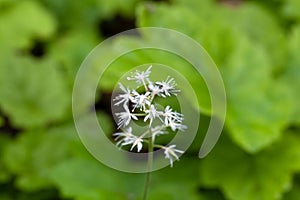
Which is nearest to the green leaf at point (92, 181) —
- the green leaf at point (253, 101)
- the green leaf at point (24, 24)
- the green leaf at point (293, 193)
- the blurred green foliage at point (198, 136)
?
the blurred green foliage at point (198, 136)

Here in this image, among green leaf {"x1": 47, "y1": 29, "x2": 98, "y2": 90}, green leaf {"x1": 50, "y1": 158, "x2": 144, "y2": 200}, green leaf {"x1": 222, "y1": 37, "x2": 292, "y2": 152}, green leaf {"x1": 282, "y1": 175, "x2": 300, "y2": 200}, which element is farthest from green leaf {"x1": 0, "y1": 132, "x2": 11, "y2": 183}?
green leaf {"x1": 282, "y1": 175, "x2": 300, "y2": 200}

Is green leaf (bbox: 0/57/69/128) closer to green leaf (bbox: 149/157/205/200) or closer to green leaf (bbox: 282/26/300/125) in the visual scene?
green leaf (bbox: 149/157/205/200)

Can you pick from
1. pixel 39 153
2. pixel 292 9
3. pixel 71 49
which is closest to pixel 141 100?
pixel 39 153

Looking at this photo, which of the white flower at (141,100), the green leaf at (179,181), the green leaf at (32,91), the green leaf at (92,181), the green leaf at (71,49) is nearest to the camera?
the white flower at (141,100)

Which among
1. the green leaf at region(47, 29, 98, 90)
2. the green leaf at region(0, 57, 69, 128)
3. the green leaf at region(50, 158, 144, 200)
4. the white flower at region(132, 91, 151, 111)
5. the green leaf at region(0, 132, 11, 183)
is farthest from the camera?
the green leaf at region(47, 29, 98, 90)

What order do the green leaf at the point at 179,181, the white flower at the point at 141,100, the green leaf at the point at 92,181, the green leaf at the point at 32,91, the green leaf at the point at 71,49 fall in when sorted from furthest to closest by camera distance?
the green leaf at the point at 71,49
the green leaf at the point at 32,91
the green leaf at the point at 179,181
the green leaf at the point at 92,181
the white flower at the point at 141,100

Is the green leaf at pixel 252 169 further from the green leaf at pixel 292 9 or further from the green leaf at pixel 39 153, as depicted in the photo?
the green leaf at pixel 292 9

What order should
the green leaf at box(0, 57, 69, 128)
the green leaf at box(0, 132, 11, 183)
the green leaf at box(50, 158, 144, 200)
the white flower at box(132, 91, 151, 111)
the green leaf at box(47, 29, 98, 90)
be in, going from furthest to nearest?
the green leaf at box(47, 29, 98, 90)
the green leaf at box(0, 57, 69, 128)
the green leaf at box(0, 132, 11, 183)
the green leaf at box(50, 158, 144, 200)
the white flower at box(132, 91, 151, 111)

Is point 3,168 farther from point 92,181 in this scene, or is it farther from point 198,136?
point 198,136
